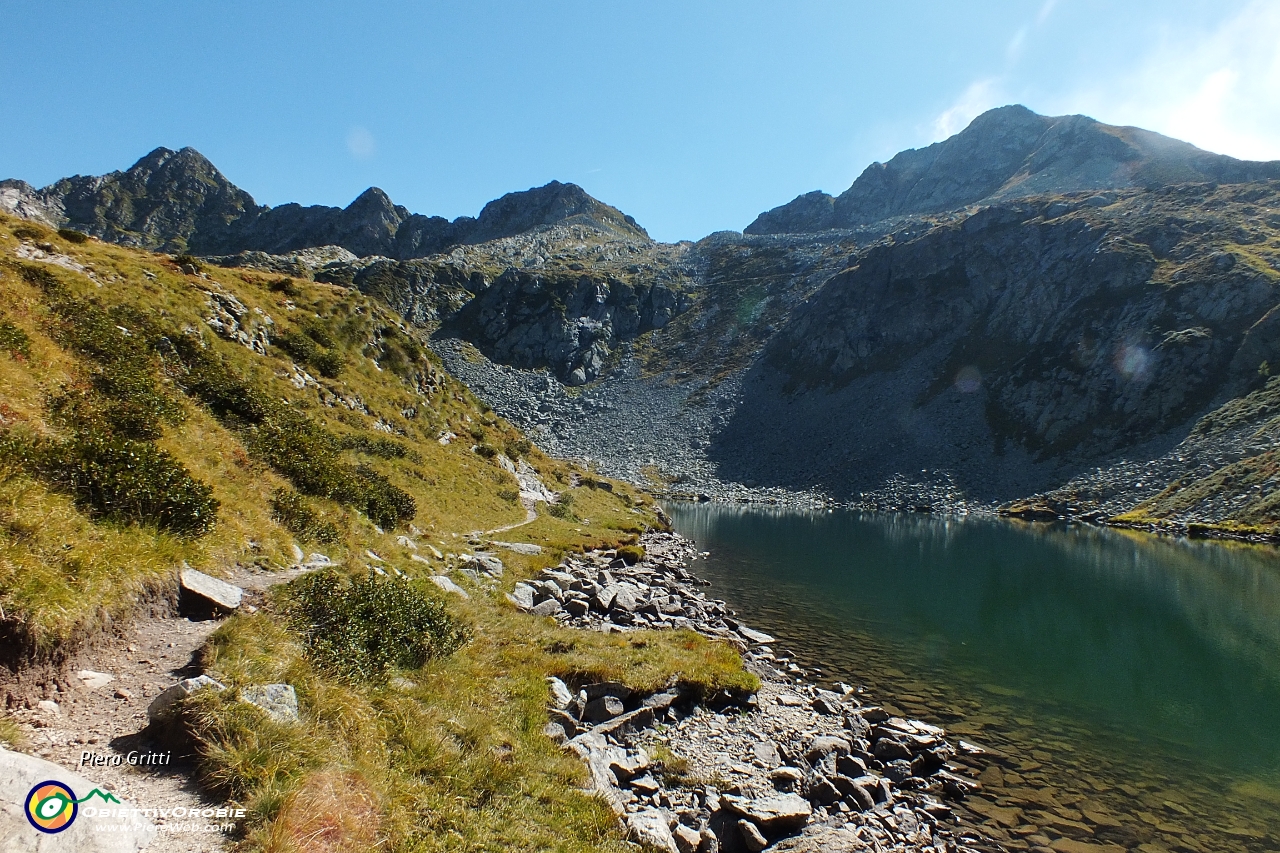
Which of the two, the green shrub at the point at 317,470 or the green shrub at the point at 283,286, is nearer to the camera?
the green shrub at the point at 317,470

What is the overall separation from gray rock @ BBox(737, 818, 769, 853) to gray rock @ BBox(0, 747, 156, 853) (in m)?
8.63

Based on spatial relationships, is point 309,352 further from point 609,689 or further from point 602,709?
point 602,709

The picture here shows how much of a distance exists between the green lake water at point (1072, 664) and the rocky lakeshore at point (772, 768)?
126 cm

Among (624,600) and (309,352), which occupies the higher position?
(309,352)

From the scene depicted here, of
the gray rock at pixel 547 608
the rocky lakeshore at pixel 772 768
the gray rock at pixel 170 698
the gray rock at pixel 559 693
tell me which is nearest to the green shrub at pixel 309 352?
the gray rock at pixel 547 608

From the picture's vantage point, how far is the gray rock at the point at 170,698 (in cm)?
627

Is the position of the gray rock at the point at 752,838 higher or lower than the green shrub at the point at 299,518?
lower

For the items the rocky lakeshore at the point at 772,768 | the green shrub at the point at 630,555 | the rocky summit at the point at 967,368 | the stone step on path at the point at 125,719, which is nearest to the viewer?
the stone step on path at the point at 125,719

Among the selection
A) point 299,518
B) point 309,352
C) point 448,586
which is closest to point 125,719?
point 299,518

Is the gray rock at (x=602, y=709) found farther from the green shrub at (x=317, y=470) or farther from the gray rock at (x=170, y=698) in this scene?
the green shrub at (x=317, y=470)

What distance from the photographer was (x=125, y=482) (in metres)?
10.6

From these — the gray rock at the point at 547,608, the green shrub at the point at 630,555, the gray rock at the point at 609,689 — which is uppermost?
the gray rock at the point at 609,689

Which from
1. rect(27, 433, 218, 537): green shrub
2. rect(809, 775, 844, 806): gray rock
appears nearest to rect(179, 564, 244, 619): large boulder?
rect(27, 433, 218, 537): green shrub

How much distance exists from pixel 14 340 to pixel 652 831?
1732 centimetres
